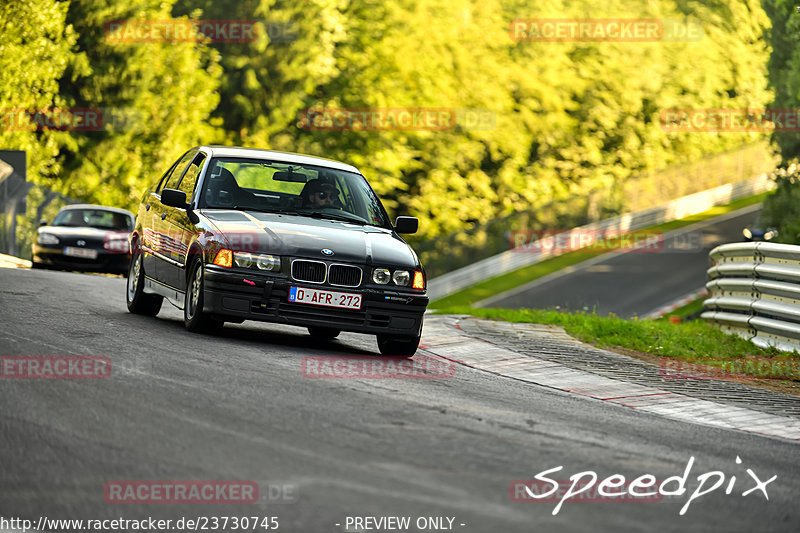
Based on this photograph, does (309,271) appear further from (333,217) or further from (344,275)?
(333,217)

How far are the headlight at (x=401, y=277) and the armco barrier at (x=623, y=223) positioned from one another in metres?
26.3

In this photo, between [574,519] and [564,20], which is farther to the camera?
[564,20]

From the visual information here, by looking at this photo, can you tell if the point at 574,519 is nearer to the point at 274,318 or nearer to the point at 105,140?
the point at 274,318

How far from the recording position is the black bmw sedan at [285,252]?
9.89 meters

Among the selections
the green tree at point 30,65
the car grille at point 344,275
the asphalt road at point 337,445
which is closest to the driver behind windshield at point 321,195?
the car grille at point 344,275

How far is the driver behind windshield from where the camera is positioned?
1128 centimetres

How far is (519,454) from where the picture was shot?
20.4 ft

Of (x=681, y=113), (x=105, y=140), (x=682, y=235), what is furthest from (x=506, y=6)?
(x=105, y=140)

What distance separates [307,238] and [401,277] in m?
0.89

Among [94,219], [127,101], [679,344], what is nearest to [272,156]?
[679,344]

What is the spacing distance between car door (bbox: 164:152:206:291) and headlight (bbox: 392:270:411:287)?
1836 mm

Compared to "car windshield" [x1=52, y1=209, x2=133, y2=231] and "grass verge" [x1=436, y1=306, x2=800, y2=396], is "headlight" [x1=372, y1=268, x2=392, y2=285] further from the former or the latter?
"car windshield" [x1=52, y1=209, x2=133, y2=231]

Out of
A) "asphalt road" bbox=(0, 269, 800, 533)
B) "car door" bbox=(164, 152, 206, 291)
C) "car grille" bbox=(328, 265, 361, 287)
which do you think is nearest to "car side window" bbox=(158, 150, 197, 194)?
"car door" bbox=(164, 152, 206, 291)

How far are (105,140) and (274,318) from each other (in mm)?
35469
